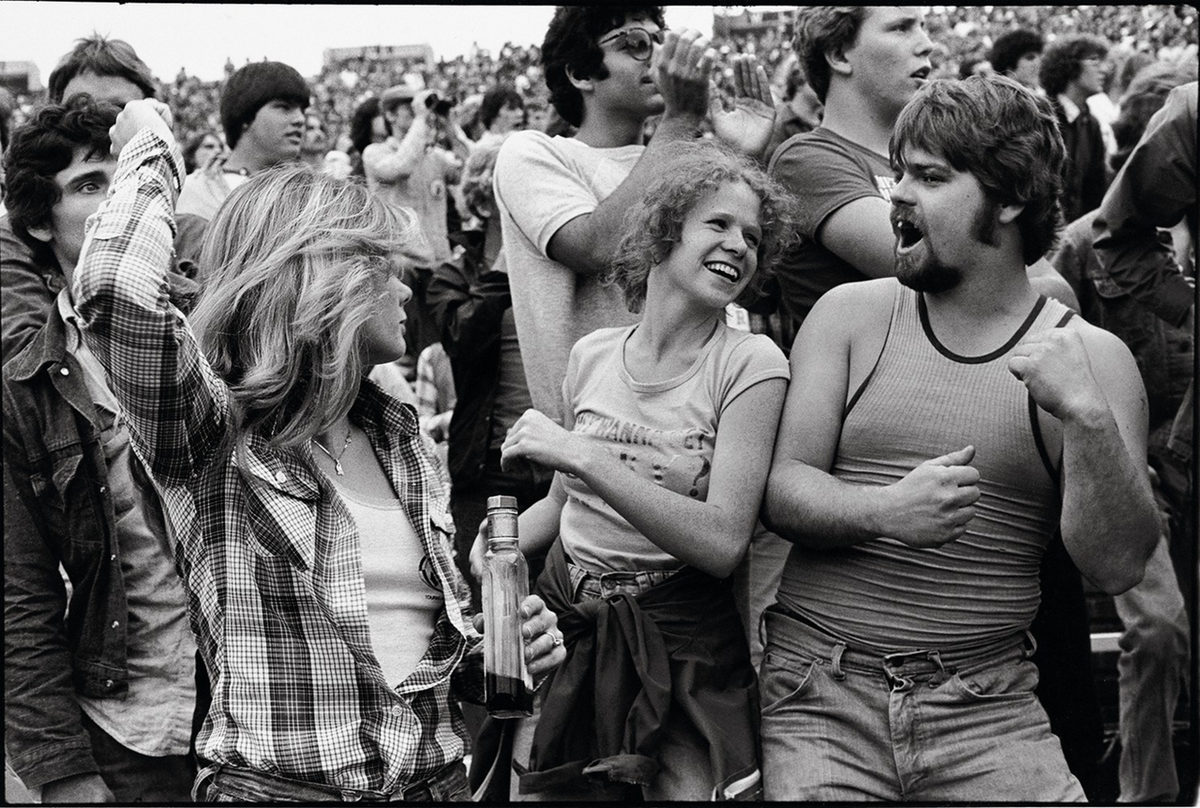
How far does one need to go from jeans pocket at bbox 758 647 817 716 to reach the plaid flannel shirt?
0.63 m

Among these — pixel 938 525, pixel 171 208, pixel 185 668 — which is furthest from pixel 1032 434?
pixel 185 668

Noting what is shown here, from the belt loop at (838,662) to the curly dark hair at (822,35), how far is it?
1.63 m

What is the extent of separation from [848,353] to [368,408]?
96 cm

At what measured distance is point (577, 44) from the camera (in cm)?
371

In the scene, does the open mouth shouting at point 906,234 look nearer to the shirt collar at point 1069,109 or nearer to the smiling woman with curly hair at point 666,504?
the smiling woman with curly hair at point 666,504

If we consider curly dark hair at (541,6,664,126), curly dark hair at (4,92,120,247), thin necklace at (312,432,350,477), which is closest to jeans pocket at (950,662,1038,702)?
thin necklace at (312,432,350,477)

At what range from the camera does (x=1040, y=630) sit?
3090 millimetres

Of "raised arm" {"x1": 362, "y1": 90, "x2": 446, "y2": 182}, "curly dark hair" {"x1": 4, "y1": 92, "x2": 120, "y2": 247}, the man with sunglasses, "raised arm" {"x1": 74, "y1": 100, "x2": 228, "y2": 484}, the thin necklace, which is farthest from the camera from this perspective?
"raised arm" {"x1": 362, "y1": 90, "x2": 446, "y2": 182}

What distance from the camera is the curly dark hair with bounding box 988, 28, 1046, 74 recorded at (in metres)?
7.89

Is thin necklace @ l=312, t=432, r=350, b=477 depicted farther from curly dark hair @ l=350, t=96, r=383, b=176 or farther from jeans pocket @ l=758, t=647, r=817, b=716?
curly dark hair @ l=350, t=96, r=383, b=176

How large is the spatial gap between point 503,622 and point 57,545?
113 centimetres

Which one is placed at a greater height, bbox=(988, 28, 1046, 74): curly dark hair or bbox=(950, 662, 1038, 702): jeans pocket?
bbox=(988, 28, 1046, 74): curly dark hair

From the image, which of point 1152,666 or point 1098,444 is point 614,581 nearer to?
point 1098,444

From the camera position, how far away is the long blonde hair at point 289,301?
8.02ft
